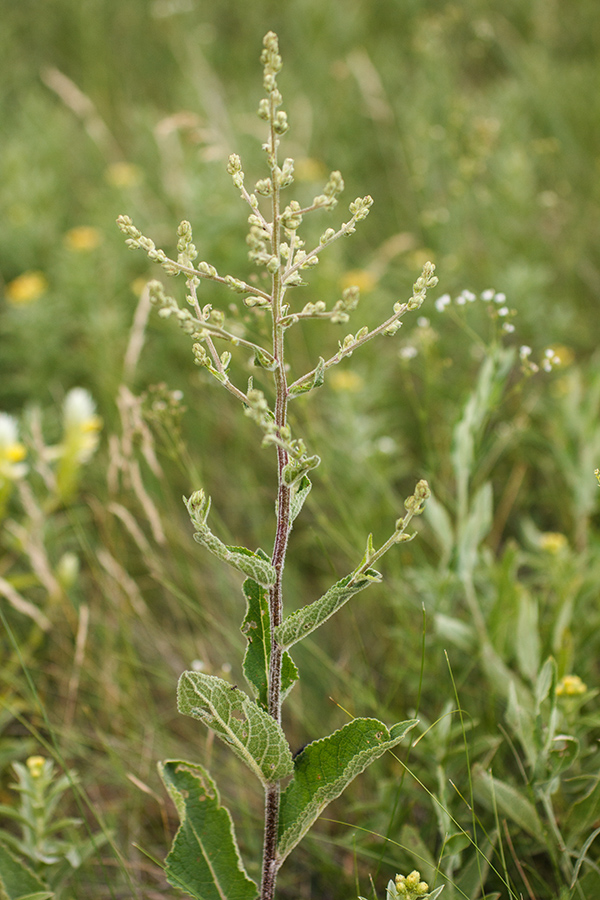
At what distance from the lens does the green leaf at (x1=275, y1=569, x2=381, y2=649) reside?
0.98 meters

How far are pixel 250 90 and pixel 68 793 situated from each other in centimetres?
454

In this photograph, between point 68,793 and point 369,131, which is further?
point 369,131

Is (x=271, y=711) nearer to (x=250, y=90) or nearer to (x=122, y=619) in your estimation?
(x=122, y=619)

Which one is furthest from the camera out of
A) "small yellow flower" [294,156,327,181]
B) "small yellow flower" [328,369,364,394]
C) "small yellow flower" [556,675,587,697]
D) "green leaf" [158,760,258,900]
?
"small yellow flower" [294,156,327,181]

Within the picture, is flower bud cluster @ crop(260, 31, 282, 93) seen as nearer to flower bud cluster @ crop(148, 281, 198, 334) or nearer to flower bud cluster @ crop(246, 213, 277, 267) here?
flower bud cluster @ crop(246, 213, 277, 267)

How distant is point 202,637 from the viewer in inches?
84.4

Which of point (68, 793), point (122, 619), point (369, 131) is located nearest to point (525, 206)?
point (369, 131)

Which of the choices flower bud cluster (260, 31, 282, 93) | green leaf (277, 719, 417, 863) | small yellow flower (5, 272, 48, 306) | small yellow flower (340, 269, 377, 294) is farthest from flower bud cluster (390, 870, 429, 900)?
small yellow flower (5, 272, 48, 306)

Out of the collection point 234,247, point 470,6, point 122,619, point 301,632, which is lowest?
point 301,632

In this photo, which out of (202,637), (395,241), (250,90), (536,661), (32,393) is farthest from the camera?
(250,90)

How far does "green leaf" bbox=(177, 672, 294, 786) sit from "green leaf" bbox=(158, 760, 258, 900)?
0.11 metres

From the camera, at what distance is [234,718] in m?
1.02

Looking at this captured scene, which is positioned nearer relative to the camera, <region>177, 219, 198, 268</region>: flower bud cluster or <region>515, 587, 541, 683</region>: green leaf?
<region>177, 219, 198, 268</region>: flower bud cluster

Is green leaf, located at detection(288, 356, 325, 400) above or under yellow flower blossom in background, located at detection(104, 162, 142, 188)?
under
